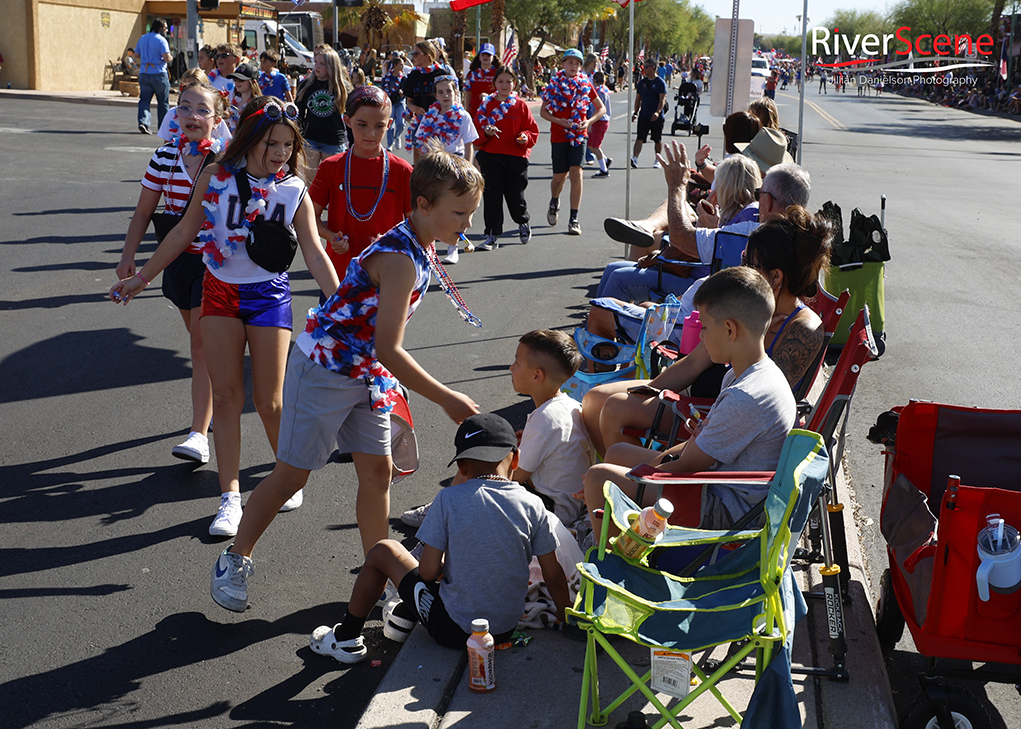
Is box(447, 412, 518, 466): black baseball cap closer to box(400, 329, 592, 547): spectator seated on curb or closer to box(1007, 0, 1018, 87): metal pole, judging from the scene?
box(400, 329, 592, 547): spectator seated on curb

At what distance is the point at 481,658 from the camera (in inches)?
125

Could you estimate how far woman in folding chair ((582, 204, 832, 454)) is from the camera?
416cm

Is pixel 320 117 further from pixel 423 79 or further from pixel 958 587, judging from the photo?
pixel 958 587

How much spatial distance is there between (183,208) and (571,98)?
787 centimetres

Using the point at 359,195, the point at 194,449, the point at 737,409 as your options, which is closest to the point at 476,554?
the point at 737,409

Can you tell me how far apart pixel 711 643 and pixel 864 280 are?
5692 mm

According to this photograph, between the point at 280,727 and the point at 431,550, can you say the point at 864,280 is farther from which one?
the point at 280,727

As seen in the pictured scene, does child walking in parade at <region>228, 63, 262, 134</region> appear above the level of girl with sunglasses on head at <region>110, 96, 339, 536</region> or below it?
above

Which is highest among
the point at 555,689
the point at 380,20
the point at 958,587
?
the point at 380,20

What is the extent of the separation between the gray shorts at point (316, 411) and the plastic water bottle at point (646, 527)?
44.2 inches

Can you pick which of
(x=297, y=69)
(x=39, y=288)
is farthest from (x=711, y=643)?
(x=297, y=69)

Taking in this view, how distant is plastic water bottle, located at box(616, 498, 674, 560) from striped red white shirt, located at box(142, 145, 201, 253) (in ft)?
11.5

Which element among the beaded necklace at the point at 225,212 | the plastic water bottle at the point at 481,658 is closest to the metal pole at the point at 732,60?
the beaded necklace at the point at 225,212

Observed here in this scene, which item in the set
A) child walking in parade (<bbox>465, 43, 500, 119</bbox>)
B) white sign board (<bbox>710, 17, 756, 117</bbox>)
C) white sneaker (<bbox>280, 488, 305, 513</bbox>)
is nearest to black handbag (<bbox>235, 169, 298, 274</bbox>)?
white sneaker (<bbox>280, 488, 305, 513</bbox>)
